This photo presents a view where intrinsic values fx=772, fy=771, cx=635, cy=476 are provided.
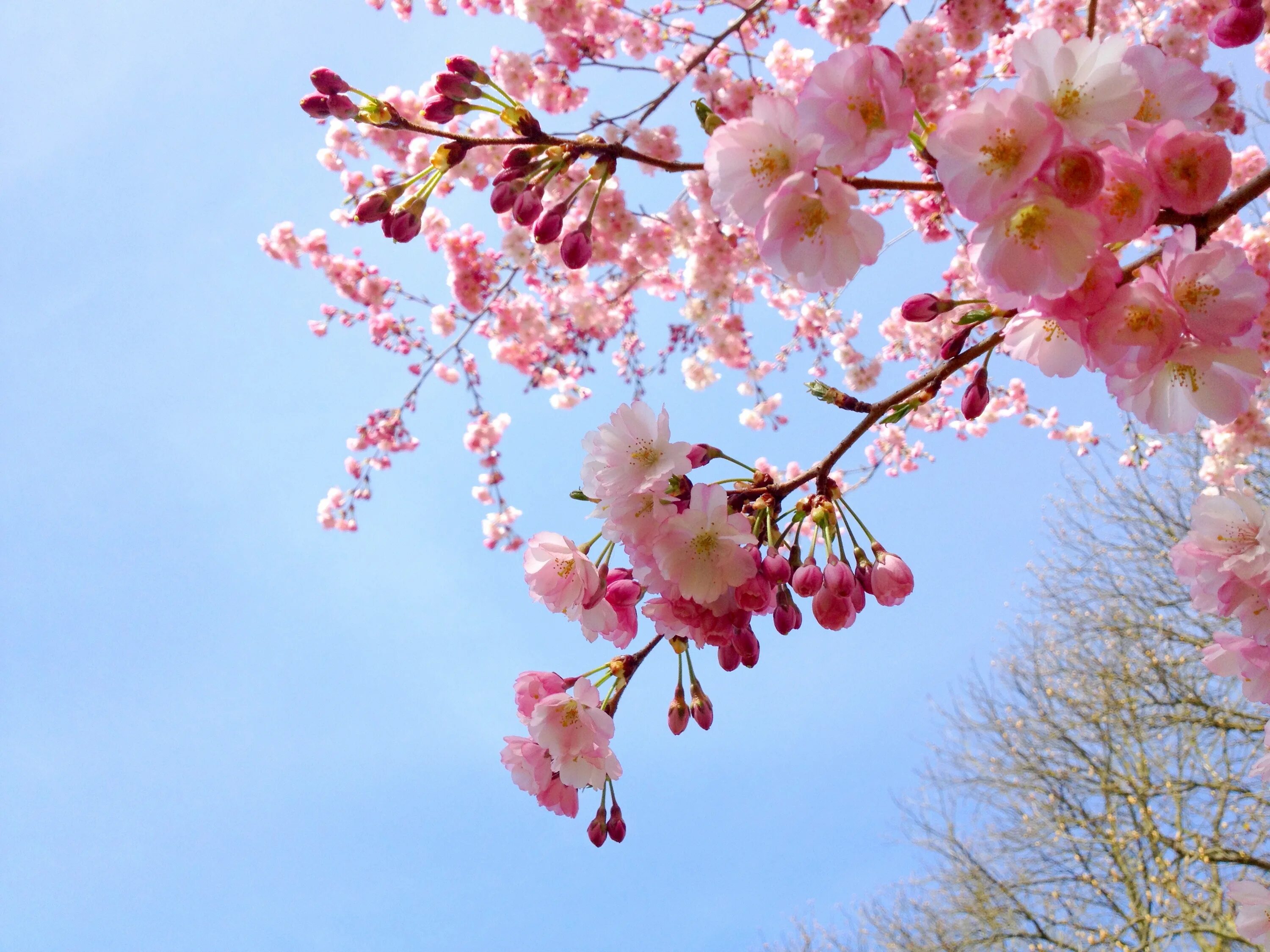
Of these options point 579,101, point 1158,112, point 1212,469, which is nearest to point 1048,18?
point 579,101

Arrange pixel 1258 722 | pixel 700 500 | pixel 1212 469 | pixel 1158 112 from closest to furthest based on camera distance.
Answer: pixel 1158 112 → pixel 700 500 → pixel 1212 469 → pixel 1258 722

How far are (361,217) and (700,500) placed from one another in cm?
76

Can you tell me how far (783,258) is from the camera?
976mm

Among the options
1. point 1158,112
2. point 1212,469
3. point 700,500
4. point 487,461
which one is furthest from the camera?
point 487,461

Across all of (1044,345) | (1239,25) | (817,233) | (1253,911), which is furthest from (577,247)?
(1253,911)

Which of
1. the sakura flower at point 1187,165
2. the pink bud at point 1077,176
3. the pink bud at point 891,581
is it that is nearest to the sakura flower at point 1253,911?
the pink bud at point 891,581

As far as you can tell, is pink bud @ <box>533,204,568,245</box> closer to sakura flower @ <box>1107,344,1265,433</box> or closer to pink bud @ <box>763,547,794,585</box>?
pink bud @ <box>763,547,794,585</box>

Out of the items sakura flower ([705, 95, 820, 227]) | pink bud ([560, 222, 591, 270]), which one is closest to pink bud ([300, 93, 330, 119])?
pink bud ([560, 222, 591, 270])

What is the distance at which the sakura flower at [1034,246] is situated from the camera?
2.74 feet

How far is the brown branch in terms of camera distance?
4.24 ft

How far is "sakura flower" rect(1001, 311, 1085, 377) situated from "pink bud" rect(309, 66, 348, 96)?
114 centimetres

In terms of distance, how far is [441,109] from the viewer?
1.27 metres

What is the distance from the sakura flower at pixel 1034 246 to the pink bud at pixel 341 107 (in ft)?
3.34

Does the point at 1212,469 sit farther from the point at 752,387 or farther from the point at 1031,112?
the point at 1031,112
